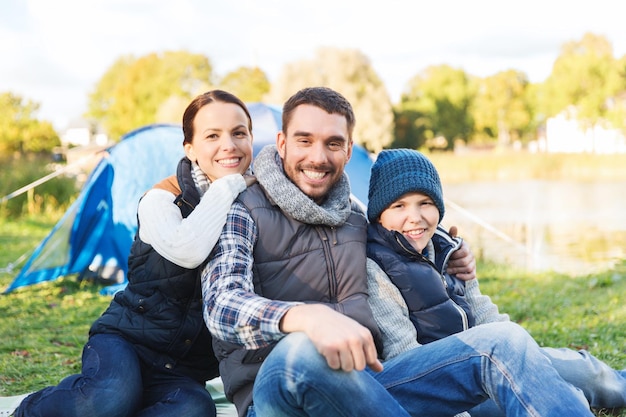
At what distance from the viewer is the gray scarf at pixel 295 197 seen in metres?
2.38

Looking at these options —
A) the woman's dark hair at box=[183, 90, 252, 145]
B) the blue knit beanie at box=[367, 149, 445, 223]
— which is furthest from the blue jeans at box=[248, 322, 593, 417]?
the woman's dark hair at box=[183, 90, 252, 145]

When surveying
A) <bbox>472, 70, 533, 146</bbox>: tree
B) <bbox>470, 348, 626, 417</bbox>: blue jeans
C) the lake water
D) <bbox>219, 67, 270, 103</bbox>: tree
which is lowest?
the lake water

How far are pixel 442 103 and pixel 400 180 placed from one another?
50.7m

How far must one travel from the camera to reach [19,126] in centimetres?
4144

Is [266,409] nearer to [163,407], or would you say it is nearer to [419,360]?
[419,360]

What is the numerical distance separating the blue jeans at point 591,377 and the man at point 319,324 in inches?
35.8

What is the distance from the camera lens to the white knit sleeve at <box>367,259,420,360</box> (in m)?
2.33

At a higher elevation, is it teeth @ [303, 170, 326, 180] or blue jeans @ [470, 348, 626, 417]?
teeth @ [303, 170, 326, 180]

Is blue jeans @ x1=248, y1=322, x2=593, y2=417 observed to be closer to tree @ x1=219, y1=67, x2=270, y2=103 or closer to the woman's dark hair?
the woman's dark hair

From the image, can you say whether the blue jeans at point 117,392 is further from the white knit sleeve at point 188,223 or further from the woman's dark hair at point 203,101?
the woman's dark hair at point 203,101

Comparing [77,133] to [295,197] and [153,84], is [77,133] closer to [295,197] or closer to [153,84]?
[153,84]

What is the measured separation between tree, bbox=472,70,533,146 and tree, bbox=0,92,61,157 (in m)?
30.9

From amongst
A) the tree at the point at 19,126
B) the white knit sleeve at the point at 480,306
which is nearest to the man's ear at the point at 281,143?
the white knit sleeve at the point at 480,306

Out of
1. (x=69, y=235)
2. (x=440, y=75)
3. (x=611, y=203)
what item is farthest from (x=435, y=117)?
(x=69, y=235)
